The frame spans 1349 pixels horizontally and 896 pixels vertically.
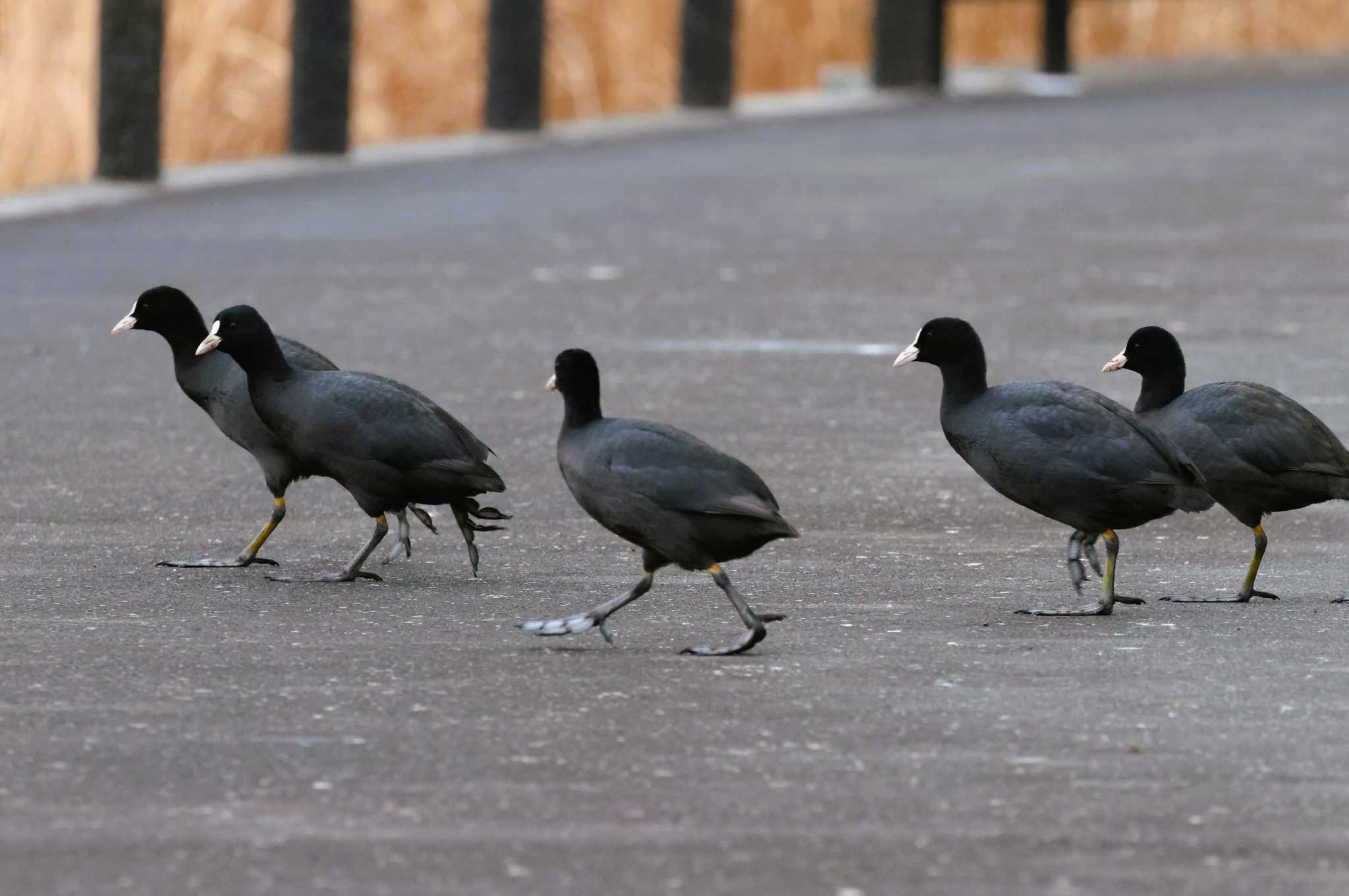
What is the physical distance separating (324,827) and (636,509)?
1654mm

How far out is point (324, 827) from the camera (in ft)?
17.1

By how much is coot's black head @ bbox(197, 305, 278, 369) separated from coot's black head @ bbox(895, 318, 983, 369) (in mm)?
1538

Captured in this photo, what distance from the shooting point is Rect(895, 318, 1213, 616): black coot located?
7.21 m

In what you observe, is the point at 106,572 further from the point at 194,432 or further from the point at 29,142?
the point at 29,142

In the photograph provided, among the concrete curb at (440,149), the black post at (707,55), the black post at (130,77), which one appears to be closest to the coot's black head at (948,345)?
the concrete curb at (440,149)

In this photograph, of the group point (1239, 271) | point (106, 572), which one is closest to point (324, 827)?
point (106, 572)

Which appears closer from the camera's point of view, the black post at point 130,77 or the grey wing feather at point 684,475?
the grey wing feather at point 684,475

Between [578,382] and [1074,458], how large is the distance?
3.87ft

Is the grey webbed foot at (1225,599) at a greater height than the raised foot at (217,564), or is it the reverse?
the grey webbed foot at (1225,599)

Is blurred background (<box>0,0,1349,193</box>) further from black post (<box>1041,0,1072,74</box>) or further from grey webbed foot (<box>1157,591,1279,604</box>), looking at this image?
grey webbed foot (<box>1157,591,1279,604</box>)

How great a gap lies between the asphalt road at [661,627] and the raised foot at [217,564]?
6cm

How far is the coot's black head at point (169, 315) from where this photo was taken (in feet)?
27.2

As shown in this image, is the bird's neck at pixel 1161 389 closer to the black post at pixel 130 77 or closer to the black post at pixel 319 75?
the black post at pixel 130 77

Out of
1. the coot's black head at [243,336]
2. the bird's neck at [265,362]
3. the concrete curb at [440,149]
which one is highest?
the concrete curb at [440,149]
